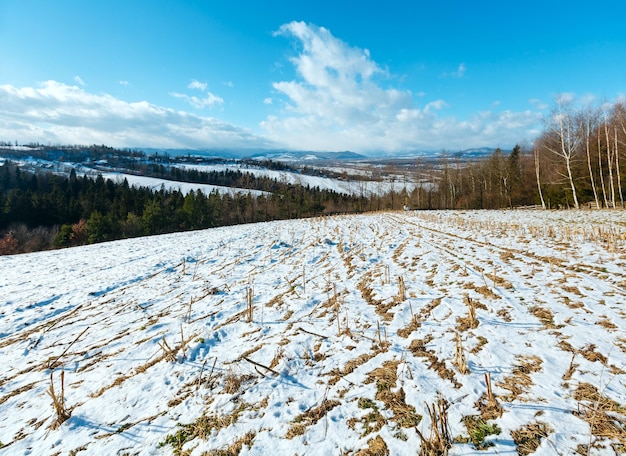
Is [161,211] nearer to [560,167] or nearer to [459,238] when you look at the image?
[459,238]

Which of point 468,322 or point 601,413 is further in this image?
point 468,322

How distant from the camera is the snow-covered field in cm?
Result: 299

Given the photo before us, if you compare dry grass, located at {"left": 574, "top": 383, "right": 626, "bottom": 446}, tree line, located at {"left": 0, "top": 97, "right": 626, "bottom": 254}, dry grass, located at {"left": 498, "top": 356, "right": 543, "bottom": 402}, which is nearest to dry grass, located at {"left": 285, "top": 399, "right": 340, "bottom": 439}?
dry grass, located at {"left": 498, "top": 356, "right": 543, "bottom": 402}

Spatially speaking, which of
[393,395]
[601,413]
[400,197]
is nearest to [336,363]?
[393,395]

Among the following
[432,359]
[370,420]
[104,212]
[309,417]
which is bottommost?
[104,212]

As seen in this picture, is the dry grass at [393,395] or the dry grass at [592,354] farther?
the dry grass at [592,354]

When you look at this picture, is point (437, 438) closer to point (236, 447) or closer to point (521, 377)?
point (521, 377)

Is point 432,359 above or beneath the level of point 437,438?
beneath

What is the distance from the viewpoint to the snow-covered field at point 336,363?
9.80 feet

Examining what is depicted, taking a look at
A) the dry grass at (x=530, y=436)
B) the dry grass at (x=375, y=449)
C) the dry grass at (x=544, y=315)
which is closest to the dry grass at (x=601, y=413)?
the dry grass at (x=530, y=436)

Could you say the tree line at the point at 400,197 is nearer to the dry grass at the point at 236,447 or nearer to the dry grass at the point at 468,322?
the dry grass at the point at 468,322

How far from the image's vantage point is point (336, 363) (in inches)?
173

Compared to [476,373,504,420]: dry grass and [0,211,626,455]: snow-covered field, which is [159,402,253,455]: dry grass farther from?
[476,373,504,420]: dry grass

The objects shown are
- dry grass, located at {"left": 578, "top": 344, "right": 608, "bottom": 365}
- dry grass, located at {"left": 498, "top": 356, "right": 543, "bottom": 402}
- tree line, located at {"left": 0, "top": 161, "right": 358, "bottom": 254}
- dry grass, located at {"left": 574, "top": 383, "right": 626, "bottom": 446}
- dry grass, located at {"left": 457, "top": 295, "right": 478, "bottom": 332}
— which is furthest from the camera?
tree line, located at {"left": 0, "top": 161, "right": 358, "bottom": 254}
